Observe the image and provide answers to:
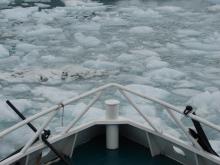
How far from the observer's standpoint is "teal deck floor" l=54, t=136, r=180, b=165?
486 centimetres

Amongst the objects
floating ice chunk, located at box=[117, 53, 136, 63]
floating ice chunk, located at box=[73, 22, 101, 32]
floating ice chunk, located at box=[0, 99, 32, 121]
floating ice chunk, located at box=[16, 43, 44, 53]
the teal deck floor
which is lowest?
floating ice chunk, located at box=[73, 22, 101, 32]

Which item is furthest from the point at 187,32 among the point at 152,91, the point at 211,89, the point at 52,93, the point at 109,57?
the point at 52,93

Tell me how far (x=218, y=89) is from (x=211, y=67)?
1699mm

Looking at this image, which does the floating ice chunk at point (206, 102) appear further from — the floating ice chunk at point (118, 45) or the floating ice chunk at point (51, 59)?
the floating ice chunk at point (118, 45)

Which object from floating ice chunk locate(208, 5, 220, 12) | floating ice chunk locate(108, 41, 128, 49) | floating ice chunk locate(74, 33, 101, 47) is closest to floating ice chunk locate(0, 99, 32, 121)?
floating ice chunk locate(108, 41, 128, 49)

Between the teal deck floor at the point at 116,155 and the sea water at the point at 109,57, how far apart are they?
5.73 feet

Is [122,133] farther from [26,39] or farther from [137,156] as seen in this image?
[26,39]

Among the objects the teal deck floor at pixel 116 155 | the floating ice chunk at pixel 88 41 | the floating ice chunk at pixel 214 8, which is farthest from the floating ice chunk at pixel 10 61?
the floating ice chunk at pixel 214 8

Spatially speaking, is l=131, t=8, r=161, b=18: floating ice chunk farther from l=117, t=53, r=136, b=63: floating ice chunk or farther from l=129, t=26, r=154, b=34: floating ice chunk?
l=117, t=53, r=136, b=63: floating ice chunk

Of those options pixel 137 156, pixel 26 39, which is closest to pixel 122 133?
pixel 137 156

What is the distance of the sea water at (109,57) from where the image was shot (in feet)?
26.5

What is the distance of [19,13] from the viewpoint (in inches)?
695

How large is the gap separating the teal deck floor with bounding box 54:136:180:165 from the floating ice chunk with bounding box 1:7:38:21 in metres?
12.8

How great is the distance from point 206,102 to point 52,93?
9.60 ft
